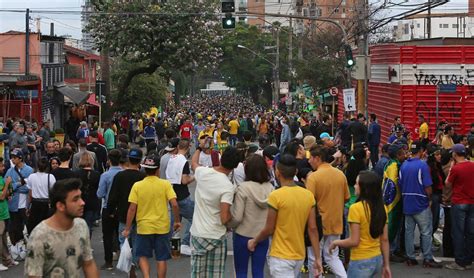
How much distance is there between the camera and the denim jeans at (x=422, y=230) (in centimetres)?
1105

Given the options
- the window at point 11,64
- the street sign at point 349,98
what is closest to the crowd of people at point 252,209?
the street sign at point 349,98

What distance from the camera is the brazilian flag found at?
11.2 meters

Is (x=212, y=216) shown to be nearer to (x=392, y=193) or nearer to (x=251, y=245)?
(x=251, y=245)

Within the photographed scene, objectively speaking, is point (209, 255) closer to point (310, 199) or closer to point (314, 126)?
point (310, 199)

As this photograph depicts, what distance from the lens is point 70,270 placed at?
19.0 feet

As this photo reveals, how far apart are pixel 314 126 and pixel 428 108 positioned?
400 cm

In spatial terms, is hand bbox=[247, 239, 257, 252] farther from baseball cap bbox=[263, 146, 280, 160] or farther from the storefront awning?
the storefront awning

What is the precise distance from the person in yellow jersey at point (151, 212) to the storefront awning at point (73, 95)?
96.1 ft

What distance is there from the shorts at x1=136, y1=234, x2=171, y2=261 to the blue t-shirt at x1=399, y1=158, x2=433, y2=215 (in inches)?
140

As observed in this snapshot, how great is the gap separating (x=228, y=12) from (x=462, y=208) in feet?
52.3

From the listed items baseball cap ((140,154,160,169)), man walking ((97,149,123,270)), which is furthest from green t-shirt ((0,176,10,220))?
baseball cap ((140,154,160,169))

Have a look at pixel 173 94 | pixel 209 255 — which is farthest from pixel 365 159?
pixel 173 94

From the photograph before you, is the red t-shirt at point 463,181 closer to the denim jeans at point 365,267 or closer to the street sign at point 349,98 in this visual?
the denim jeans at point 365,267

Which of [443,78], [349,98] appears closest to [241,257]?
[349,98]
